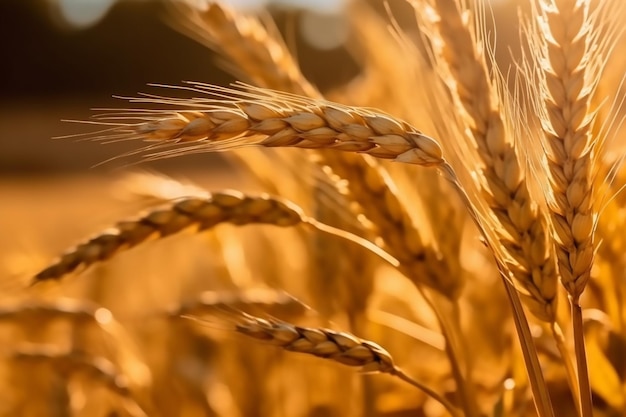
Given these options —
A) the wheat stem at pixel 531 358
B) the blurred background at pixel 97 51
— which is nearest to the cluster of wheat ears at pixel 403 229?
the wheat stem at pixel 531 358

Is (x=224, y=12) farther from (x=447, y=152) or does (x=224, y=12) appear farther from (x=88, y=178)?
(x=88, y=178)

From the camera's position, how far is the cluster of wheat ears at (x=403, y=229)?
52 cm

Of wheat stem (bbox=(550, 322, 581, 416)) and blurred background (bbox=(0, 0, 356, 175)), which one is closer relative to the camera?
wheat stem (bbox=(550, 322, 581, 416))

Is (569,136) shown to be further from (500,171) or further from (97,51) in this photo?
(97,51)

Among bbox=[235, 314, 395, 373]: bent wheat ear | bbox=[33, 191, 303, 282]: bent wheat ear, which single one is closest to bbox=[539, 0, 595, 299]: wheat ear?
bbox=[235, 314, 395, 373]: bent wheat ear

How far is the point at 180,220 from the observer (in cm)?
70

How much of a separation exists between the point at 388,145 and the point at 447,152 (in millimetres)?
175

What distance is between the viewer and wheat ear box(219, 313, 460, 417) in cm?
57

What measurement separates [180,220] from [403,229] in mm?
187

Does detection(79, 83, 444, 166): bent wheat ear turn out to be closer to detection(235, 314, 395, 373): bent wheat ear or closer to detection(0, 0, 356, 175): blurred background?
detection(235, 314, 395, 373): bent wheat ear

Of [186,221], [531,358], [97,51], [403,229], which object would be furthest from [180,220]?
[97,51]

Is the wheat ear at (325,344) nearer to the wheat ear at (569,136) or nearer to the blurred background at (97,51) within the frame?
the wheat ear at (569,136)

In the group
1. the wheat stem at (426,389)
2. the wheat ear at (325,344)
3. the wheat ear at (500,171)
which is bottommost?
the wheat stem at (426,389)

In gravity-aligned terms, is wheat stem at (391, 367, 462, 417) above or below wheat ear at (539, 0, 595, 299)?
below
